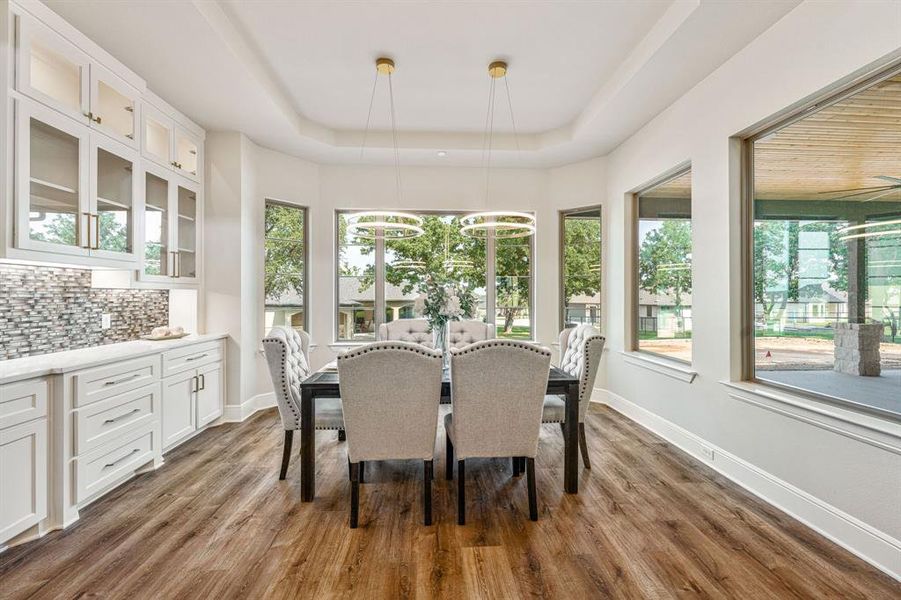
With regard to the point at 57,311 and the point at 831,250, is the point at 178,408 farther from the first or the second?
the point at 831,250

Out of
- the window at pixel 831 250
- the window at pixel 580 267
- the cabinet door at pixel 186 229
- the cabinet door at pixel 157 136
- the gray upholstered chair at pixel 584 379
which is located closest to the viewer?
the window at pixel 831 250

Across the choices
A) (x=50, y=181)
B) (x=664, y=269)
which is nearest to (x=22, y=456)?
(x=50, y=181)

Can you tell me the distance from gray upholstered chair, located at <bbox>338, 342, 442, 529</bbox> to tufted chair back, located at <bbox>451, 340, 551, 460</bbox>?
0.14m

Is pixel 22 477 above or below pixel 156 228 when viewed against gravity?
below

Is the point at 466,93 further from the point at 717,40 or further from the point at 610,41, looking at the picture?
the point at 717,40

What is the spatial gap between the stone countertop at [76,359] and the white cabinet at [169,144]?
1.47 m

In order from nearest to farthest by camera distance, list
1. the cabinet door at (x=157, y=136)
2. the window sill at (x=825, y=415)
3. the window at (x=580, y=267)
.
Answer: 1. the window sill at (x=825, y=415)
2. the cabinet door at (x=157, y=136)
3. the window at (x=580, y=267)

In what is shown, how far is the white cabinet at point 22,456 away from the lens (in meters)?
1.94

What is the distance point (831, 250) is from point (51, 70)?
4.53 metres

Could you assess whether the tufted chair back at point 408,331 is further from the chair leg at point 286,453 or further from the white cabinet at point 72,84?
the white cabinet at point 72,84

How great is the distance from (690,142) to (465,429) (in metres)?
2.88

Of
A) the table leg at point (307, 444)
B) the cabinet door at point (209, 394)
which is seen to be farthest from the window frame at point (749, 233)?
the cabinet door at point (209, 394)

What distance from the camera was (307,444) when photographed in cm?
248

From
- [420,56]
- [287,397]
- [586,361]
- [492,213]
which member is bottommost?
[287,397]
